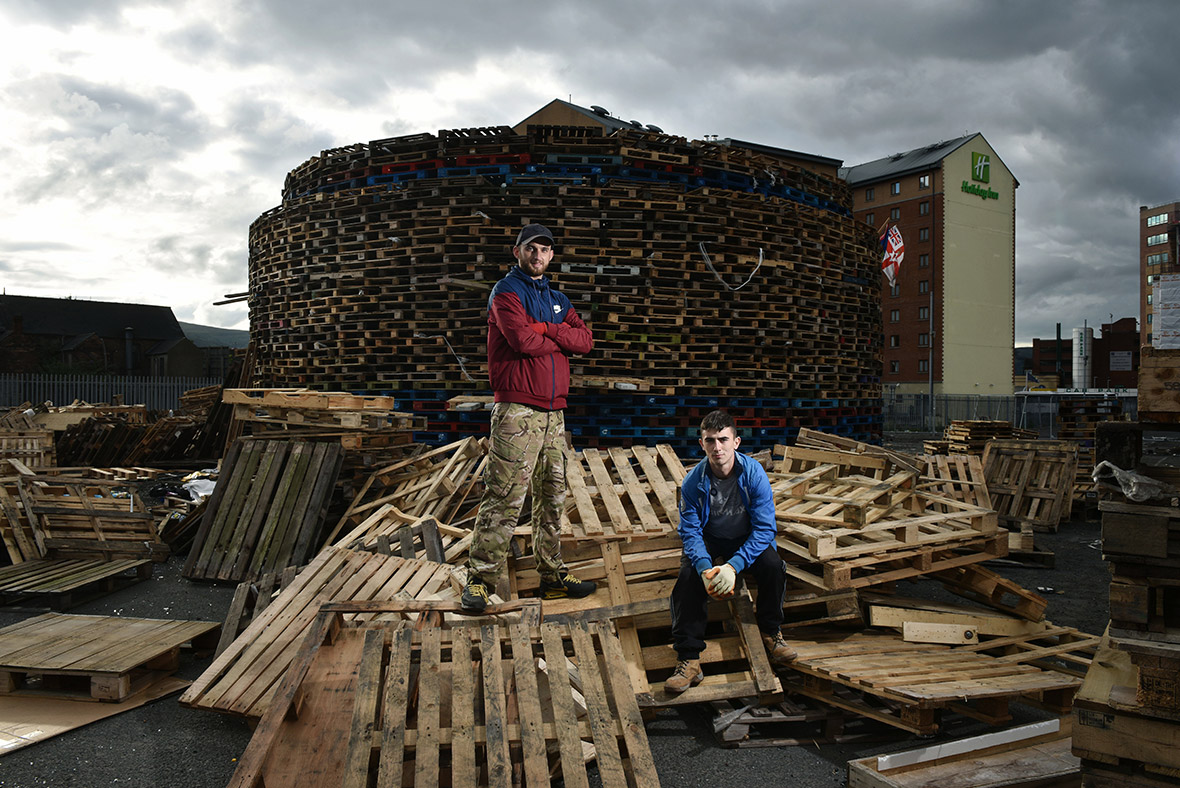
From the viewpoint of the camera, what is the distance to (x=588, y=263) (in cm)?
1077

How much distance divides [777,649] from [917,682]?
2.39 feet

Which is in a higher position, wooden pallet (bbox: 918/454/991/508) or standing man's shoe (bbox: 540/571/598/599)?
wooden pallet (bbox: 918/454/991/508)

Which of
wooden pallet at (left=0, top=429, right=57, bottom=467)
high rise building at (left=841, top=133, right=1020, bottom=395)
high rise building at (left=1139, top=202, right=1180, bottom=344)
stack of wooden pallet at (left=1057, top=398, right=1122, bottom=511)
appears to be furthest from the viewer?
high rise building at (left=1139, top=202, right=1180, bottom=344)

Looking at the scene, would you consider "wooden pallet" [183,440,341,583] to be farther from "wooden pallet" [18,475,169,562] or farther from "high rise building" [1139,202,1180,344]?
"high rise building" [1139,202,1180,344]


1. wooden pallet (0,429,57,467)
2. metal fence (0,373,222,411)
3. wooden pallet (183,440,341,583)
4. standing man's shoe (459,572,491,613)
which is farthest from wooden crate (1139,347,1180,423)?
metal fence (0,373,222,411)

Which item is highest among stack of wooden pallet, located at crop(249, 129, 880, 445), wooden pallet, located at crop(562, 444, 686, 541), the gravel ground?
stack of wooden pallet, located at crop(249, 129, 880, 445)

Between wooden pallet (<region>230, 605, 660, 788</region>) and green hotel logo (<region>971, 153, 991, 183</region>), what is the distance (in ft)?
144

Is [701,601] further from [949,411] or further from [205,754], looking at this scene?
[949,411]

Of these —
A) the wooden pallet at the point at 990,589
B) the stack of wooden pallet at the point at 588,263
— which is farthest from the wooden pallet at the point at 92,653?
the stack of wooden pallet at the point at 588,263

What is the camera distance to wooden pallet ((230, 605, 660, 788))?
2832mm

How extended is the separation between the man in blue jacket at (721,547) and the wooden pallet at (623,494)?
761mm

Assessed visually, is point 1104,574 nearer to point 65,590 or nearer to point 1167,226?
point 65,590

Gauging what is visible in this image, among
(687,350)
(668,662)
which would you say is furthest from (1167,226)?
(668,662)

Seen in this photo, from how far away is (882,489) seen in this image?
5.45m
